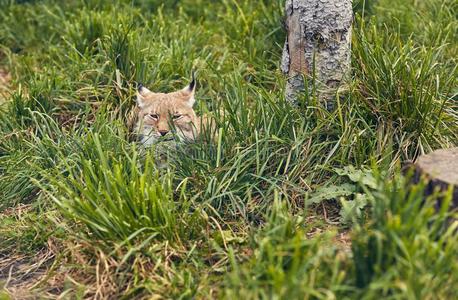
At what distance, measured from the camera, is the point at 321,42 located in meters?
5.79

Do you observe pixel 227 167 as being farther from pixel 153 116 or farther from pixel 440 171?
pixel 440 171

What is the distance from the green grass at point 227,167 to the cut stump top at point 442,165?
157mm

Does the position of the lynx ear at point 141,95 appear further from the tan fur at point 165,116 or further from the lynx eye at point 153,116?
the lynx eye at point 153,116

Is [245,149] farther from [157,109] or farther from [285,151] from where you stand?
[157,109]

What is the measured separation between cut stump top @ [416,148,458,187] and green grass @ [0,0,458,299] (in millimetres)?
157

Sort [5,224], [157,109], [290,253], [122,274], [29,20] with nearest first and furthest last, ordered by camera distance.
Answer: [290,253] < [122,274] < [5,224] < [157,109] < [29,20]

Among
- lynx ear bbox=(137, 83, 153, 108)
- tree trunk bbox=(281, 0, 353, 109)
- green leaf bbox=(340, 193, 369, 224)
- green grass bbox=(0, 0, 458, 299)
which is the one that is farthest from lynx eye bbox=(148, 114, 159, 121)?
green leaf bbox=(340, 193, 369, 224)

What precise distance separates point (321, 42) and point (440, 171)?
1.85m

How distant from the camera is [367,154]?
18.3 ft

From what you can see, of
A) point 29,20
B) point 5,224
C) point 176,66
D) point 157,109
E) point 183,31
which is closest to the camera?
point 5,224

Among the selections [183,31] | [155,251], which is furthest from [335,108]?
[183,31]

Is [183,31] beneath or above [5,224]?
above

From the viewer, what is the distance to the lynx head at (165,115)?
6031 mm

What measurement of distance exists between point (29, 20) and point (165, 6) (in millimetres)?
1477
